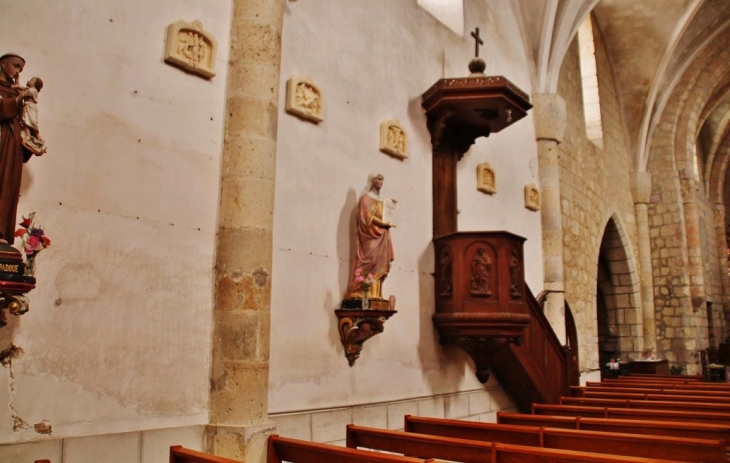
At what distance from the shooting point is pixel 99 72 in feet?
12.5

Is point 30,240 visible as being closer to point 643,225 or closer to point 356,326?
point 356,326

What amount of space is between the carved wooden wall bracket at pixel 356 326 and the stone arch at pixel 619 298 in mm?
9617

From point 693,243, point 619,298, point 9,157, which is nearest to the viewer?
point 9,157

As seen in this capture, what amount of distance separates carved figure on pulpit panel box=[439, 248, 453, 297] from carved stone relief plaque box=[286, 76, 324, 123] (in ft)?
6.53

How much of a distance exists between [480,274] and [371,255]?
1342mm

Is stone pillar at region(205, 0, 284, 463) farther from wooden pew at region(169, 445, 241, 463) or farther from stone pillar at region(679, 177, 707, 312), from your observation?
stone pillar at region(679, 177, 707, 312)

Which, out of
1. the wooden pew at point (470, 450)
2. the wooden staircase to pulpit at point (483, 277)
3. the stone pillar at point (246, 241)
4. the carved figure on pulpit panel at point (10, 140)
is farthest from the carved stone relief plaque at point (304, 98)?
the wooden pew at point (470, 450)

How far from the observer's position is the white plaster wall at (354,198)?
16.1 ft

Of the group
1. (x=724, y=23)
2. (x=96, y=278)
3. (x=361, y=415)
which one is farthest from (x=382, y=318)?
(x=724, y=23)

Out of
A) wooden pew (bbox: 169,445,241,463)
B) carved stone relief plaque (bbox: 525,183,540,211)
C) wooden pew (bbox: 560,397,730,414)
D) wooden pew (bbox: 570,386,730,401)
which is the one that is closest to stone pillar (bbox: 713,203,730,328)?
wooden pew (bbox: 570,386,730,401)

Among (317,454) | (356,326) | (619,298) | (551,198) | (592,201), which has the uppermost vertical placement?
(592,201)

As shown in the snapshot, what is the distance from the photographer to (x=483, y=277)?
19.7 ft

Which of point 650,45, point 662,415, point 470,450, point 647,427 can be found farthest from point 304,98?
point 650,45

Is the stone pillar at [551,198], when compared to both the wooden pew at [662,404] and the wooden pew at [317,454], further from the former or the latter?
the wooden pew at [317,454]
